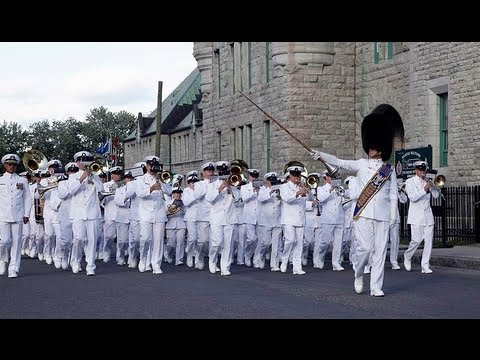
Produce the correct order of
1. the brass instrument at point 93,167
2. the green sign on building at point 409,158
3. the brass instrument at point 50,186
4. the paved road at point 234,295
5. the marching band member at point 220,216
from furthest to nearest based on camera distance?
the green sign on building at point 409,158 < the brass instrument at point 50,186 < the marching band member at point 220,216 < the brass instrument at point 93,167 < the paved road at point 234,295

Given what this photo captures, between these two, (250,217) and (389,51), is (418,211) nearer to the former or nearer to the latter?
(250,217)

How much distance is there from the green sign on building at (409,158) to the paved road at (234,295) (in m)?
5.14

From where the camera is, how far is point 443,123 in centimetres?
3244

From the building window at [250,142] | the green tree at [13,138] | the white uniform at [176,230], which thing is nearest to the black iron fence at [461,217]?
the white uniform at [176,230]

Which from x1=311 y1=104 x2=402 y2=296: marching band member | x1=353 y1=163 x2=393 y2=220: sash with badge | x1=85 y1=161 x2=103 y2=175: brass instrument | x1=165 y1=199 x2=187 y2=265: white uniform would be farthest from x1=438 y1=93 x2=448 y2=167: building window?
x1=353 y1=163 x2=393 y2=220: sash with badge

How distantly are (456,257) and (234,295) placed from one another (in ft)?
26.3

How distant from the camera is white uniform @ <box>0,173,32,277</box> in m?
19.5

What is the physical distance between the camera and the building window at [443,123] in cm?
3219

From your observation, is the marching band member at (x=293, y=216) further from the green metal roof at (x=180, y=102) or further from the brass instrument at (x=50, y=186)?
the green metal roof at (x=180, y=102)

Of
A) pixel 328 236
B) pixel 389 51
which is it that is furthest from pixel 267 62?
pixel 328 236
